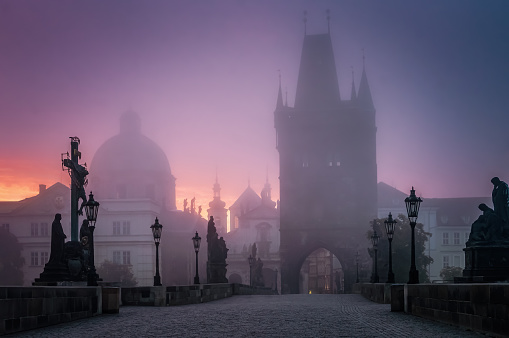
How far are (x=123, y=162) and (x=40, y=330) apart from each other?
85.3 meters

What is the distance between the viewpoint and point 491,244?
25469mm

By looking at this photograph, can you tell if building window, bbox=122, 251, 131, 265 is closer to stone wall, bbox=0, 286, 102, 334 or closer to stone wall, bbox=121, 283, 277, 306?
stone wall, bbox=121, 283, 277, 306

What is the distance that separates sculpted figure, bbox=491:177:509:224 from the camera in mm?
26062

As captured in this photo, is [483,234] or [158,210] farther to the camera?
[158,210]

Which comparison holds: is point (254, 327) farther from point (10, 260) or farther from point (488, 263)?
point (10, 260)

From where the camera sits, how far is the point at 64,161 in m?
29.2

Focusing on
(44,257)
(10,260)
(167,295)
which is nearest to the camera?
(167,295)

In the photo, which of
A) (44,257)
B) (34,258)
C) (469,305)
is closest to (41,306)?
(469,305)

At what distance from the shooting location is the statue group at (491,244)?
82.2 feet

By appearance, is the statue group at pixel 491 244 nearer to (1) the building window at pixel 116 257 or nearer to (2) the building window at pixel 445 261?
(1) the building window at pixel 116 257

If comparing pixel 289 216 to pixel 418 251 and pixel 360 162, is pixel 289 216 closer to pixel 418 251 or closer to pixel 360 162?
pixel 360 162

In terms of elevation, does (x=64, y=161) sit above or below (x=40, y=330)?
above

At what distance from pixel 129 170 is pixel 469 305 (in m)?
87.0

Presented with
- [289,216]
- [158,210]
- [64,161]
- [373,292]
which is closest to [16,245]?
[158,210]
